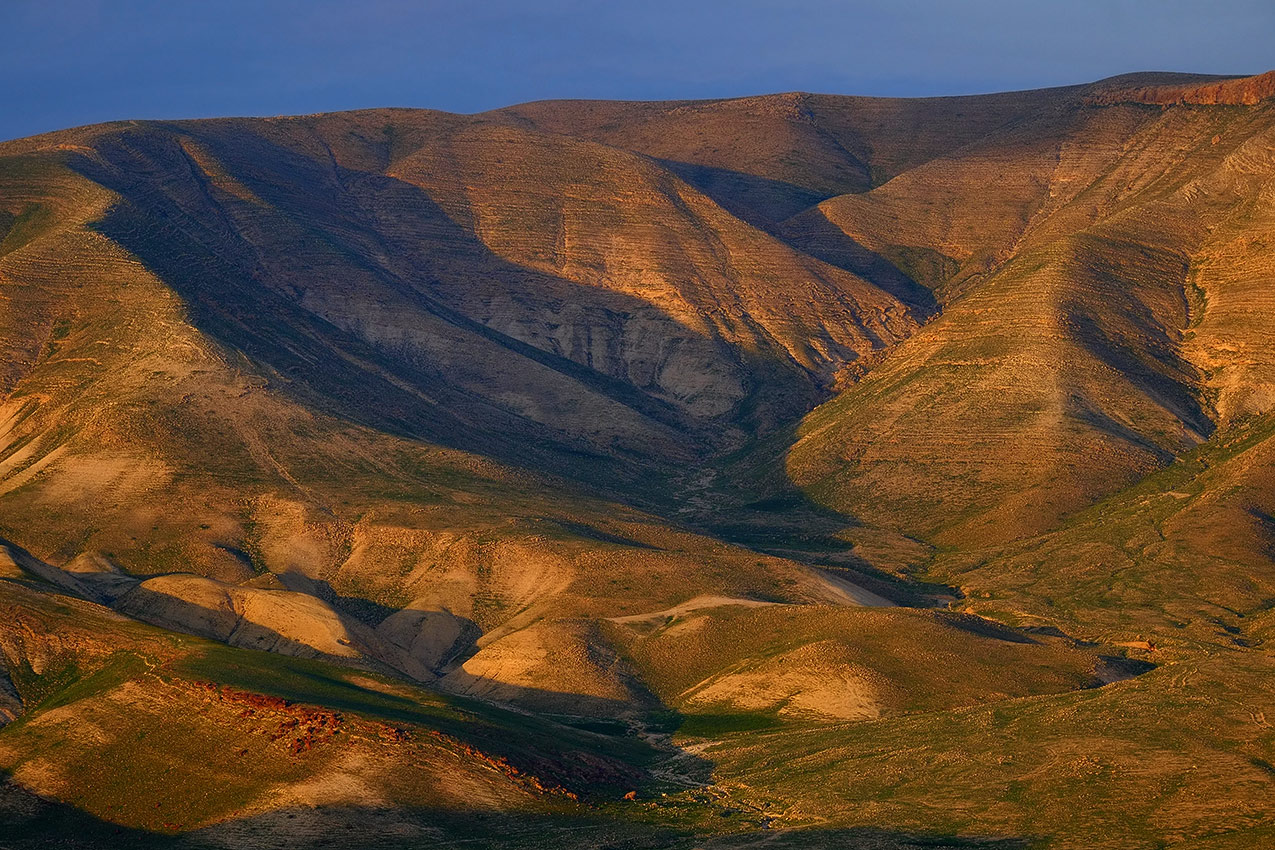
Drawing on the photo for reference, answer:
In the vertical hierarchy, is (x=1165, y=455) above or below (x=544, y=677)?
above

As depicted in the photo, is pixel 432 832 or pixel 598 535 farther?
pixel 598 535

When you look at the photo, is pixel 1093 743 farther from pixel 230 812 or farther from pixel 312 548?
pixel 312 548

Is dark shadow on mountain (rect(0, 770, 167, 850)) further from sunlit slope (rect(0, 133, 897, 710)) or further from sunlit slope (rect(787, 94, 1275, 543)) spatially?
sunlit slope (rect(787, 94, 1275, 543))

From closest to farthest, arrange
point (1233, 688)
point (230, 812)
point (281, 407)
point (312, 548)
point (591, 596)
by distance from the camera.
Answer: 1. point (230, 812)
2. point (1233, 688)
3. point (591, 596)
4. point (312, 548)
5. point (281, 407)

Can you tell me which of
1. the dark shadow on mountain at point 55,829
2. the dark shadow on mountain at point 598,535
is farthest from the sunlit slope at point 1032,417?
the dark shadow on mountain at point 55,829

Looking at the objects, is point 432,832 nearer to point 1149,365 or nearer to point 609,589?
point 609,589

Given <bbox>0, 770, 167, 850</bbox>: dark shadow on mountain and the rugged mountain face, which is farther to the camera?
the rugged mountain face

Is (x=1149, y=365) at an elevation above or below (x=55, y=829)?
above

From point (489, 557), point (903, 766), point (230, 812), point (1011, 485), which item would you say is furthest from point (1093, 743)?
point (1011, 485)

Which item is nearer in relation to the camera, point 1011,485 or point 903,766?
→ point 903,766

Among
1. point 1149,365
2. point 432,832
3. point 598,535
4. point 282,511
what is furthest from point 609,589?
point 1149,365

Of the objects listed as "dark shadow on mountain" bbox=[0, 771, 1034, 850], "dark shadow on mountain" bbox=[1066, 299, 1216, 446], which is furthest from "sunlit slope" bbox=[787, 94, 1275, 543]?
"dark shadow on mountain" bbox=[0, 771, 1034, 850]
